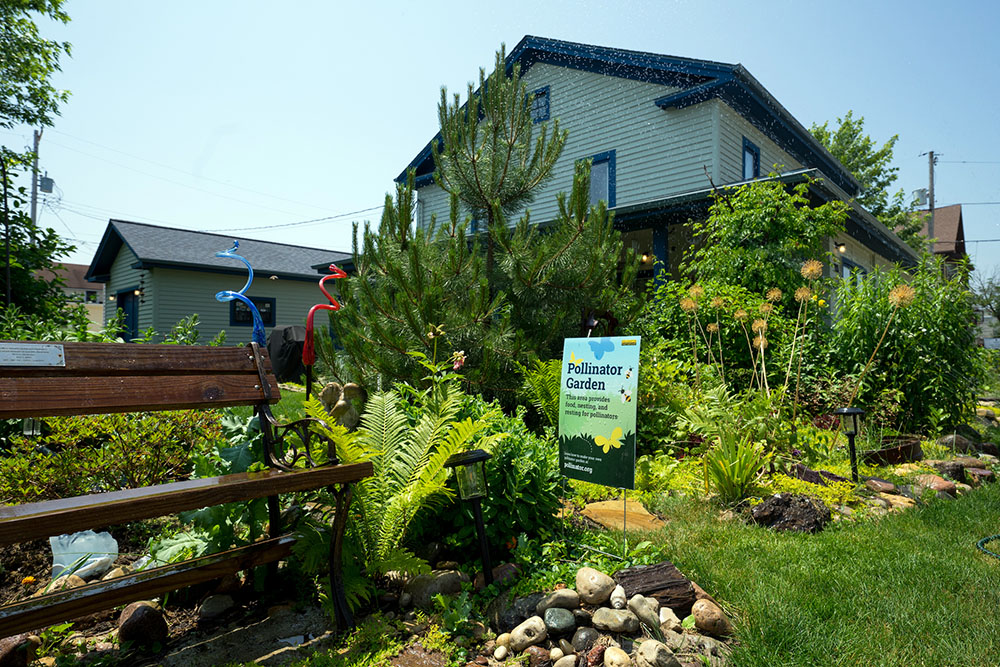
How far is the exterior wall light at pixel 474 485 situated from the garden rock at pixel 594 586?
44cm

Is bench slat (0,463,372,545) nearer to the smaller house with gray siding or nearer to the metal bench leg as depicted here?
the metal bench leg

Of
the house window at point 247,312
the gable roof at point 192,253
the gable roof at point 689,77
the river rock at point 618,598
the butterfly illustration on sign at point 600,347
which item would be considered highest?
the gable roof at point 689,77

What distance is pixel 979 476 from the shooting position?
4617 millimetres

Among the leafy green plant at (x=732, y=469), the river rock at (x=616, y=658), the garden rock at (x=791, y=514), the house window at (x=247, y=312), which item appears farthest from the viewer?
the house window at (x=247, y=312)

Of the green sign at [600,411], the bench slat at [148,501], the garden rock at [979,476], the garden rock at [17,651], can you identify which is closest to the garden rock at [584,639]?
the green sign at [600,411]

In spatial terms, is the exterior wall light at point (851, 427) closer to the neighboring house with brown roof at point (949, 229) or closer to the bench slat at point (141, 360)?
the bench slat at point (141, 360)

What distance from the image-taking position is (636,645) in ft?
6.89

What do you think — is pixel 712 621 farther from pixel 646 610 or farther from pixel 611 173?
pixel 611 173

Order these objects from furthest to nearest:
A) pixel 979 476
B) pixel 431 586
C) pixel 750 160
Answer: pixel 750 160 < pixel 979 476 < pixel 431 586

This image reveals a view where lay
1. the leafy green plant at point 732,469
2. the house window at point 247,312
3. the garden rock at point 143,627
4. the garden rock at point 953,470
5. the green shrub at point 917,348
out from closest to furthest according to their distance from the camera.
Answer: the garden rock at point 143,627 → the leafy green plant at point 732,469 → the garden rock at point 953,470 → the green shrub at point 917,348 → the house window at point 247,312

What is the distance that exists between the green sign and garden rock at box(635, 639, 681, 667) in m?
0.89

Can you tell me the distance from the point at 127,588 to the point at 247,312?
18991 mm

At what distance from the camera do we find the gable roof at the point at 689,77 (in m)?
10.4

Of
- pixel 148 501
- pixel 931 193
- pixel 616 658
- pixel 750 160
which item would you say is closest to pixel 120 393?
pixel 148 501
